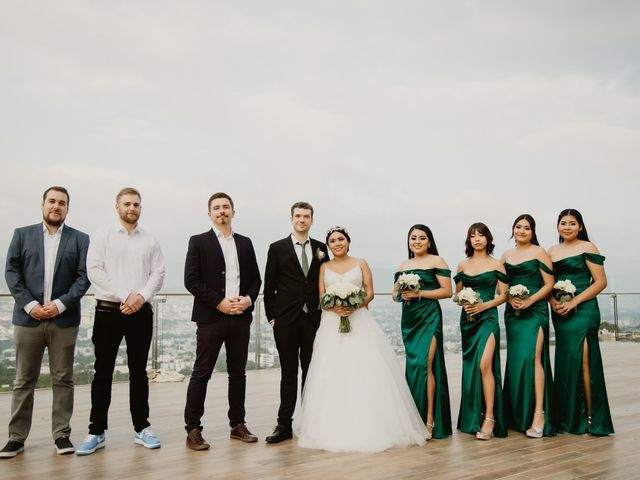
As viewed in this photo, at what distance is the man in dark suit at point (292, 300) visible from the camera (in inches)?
170

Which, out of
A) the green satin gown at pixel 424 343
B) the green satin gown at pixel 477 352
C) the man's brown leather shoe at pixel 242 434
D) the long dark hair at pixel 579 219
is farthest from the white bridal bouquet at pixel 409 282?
the man's brown leather shoe at pixel 242 434

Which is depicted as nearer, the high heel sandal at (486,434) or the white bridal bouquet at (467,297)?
the high heel sandal at (486,434)

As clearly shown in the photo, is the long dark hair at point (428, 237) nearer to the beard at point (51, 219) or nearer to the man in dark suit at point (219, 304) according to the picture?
the man in dark suit at point (219, 304)

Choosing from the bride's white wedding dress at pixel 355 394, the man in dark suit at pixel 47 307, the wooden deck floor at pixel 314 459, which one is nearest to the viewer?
the wooden deck floor at pixel 314 459

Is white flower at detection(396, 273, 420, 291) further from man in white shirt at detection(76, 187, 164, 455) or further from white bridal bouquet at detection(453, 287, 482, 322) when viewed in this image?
man in white shirt at detection(76, 187, 164, 455)

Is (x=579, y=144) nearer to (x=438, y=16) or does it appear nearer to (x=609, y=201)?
(x=609, y=201)

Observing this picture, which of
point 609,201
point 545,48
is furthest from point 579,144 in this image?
point 545,48

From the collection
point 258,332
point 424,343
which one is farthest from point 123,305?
point 258,332

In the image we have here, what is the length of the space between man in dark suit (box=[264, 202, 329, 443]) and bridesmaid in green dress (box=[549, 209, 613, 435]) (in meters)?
2.06

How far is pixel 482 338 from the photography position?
4.57 metres

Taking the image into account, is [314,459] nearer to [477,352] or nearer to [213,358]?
[213,358]

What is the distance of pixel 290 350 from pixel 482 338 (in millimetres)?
1595

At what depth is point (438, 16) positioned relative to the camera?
12.5 m

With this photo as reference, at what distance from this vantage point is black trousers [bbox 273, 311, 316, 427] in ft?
14.2
